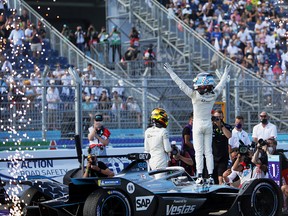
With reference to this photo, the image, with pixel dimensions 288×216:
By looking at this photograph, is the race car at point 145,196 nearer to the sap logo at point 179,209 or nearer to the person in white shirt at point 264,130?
the sap logo at point 179,209

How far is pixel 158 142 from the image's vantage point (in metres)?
13.8

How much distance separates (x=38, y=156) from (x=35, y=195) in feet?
14.6

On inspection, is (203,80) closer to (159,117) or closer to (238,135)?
(159,117)

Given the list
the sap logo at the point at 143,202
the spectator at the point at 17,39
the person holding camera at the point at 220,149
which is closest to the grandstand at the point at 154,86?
the spectator at the point at 17,39

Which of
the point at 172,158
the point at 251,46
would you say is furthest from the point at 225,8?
the point at 172,158

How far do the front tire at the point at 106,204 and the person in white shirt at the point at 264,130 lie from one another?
7254 mm

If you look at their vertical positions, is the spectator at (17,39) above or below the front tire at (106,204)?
above

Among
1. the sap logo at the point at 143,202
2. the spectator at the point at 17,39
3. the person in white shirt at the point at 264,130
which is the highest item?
the spectator at the point at 17,39

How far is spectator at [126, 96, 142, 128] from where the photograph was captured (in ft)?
61.5

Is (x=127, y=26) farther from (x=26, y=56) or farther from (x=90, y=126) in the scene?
(x=90, y=126)

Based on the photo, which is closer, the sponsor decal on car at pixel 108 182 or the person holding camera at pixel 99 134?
the sponsor decal on car at pixel 108 182

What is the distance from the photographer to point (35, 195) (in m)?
12.9

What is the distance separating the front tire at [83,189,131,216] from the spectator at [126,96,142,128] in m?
7.05

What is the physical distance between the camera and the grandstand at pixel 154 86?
17672 mm
